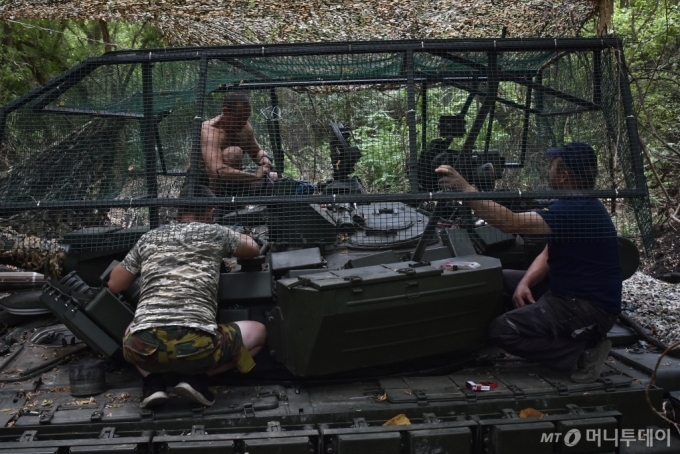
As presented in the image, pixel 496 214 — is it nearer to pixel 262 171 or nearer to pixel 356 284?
pixel 356 284

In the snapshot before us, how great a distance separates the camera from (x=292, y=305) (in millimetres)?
3877

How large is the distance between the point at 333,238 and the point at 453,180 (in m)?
0.85

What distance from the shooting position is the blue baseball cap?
4.28 m

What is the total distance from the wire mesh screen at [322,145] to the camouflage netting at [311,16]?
4640 millimetres

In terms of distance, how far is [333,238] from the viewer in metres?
4.55

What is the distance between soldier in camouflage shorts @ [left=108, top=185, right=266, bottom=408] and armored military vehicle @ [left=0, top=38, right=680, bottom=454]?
147 mm

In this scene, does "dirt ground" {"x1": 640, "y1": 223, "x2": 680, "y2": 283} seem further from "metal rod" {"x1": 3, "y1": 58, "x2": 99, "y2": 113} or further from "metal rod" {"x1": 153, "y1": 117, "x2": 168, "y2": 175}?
"metal rod" {"x1": 3, "y1": 58, "x2": 99, "y2": 113}

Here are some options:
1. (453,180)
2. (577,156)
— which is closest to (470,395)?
(453,180)

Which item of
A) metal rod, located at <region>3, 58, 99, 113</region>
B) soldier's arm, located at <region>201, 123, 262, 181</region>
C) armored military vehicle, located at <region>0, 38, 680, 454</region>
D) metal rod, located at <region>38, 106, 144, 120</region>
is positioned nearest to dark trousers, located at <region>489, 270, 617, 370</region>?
armored military vehicle, located at <region>0, 38, 680, 454</region>

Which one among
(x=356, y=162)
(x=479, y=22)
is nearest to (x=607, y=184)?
(x=356, y=162)

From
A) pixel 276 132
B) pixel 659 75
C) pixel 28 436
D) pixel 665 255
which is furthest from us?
pixel 659 75

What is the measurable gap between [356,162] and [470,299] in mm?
1369

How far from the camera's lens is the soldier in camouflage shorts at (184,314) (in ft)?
12.3

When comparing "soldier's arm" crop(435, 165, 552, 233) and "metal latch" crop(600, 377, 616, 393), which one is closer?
"metal latch" crop(600, 377, 616, 393)
